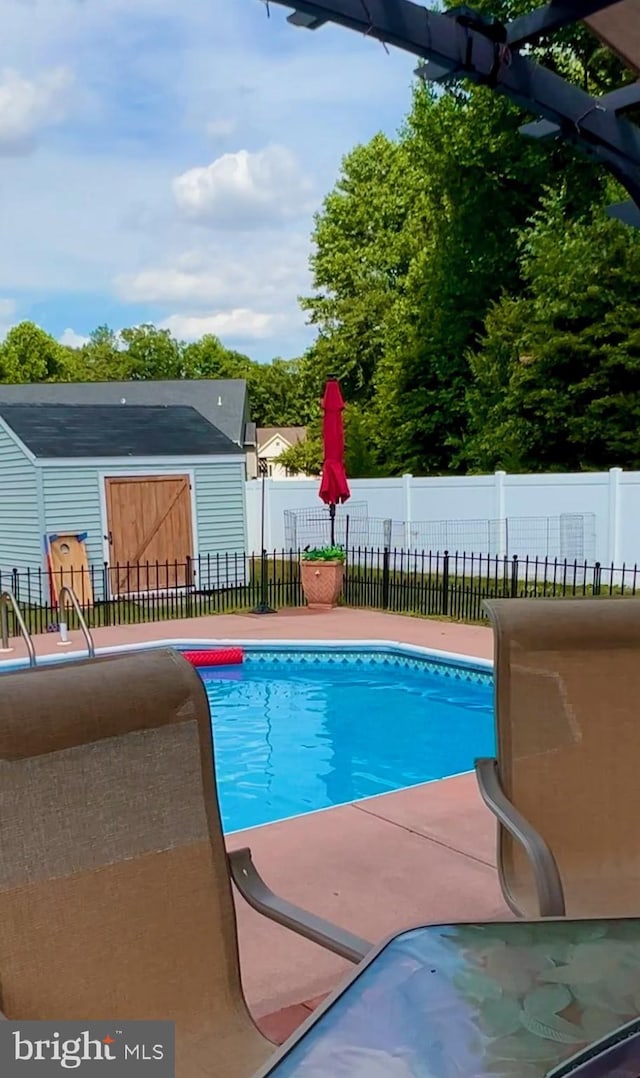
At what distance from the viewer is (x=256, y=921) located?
140 inches

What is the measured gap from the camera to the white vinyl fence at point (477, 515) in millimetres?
14445

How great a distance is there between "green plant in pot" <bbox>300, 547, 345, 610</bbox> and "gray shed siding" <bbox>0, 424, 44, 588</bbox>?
14.2ft

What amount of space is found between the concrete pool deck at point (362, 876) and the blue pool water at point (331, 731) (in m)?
1.22

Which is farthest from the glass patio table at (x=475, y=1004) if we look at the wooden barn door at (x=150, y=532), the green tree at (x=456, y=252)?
the green tree at (x=456, y=252)

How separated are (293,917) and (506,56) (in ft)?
15.3

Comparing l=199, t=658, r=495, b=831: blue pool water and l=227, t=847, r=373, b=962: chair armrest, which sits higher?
l=227, t=847, r=373, b=962: chair armrest

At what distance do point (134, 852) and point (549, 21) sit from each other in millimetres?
4460

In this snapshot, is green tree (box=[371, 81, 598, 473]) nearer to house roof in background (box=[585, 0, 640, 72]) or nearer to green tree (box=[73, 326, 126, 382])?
house roof in background (box=[585, 0, 640, 72])

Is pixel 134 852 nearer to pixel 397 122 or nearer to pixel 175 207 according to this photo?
pixel 397 122

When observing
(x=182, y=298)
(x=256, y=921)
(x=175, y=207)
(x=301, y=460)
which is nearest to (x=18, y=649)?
(x=256, y=921)

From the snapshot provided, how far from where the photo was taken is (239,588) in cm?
1495

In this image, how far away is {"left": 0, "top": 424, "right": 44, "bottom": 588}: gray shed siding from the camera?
13914 millimetres

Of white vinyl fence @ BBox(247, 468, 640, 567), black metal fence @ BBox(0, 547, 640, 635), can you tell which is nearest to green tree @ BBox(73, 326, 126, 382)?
white vinyl fence @ BBox(247, 468, 640, 567)

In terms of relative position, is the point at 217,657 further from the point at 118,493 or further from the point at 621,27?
the point at 621,27
